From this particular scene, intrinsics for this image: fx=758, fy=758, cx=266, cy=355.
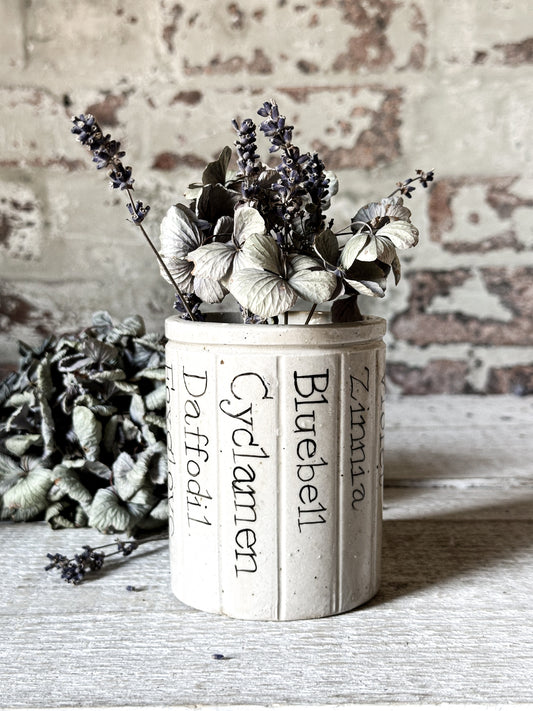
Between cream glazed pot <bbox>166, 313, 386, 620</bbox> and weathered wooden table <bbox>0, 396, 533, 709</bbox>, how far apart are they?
3 cm

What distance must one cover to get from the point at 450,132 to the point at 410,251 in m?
0.23

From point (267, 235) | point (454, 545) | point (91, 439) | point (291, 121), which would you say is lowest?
point (454, 545)

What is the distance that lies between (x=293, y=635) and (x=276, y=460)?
0.13 metres

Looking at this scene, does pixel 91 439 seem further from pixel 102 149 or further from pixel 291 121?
pixel 291 121

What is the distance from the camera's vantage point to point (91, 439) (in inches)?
30.1

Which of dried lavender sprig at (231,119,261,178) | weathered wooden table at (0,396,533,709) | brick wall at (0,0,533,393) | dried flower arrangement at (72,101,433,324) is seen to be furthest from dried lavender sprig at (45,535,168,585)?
brick wall at (0,0,533,393)

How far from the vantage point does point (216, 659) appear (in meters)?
0.53

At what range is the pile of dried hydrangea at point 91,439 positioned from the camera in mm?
755

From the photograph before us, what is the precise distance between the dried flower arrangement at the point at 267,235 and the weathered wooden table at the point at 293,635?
0.24m

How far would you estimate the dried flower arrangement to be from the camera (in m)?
0.54

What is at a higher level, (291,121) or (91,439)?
(291,121)

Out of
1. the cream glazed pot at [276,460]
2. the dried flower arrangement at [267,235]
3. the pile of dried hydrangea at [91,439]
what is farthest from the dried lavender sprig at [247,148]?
the pile of dried hydrangea at [91,439]

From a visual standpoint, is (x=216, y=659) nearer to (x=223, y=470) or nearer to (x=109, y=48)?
(x=223, y=470)

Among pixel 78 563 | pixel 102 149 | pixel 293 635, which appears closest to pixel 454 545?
pixel 293 635
